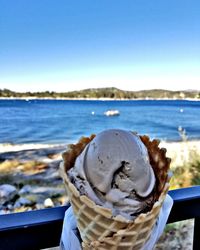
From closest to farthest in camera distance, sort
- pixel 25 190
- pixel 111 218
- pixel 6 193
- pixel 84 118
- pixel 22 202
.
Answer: pixel 111 218, pixel 22 202, pixel 6 193, pixel 25 190, pixel 84 118

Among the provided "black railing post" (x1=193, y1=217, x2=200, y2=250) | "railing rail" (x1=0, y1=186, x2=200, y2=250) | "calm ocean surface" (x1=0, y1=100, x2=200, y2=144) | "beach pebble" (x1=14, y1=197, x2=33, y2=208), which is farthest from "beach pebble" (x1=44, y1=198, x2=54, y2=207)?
"calm ocean surface" (x1=0, y1=100, x2=200, y2=144)

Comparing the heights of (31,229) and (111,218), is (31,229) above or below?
below

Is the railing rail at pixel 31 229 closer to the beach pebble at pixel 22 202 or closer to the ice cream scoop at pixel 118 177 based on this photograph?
the ice cream scoop at pixel 118 177

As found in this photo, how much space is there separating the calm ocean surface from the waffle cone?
6.34 m

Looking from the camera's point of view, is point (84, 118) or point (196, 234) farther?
point (84, 118)

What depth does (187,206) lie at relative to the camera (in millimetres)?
701

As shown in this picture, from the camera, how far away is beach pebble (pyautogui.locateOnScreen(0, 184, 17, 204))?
2636mm

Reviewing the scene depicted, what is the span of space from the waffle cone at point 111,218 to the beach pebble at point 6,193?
235cm

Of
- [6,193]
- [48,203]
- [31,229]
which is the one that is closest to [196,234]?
[31,229]

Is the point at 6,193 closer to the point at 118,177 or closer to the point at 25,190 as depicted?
the point at 25,190

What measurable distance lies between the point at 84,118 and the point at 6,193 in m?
8.07

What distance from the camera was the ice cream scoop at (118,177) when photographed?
1.26 feet

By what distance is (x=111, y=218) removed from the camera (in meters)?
0.37

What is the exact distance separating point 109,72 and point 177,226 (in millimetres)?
10985
